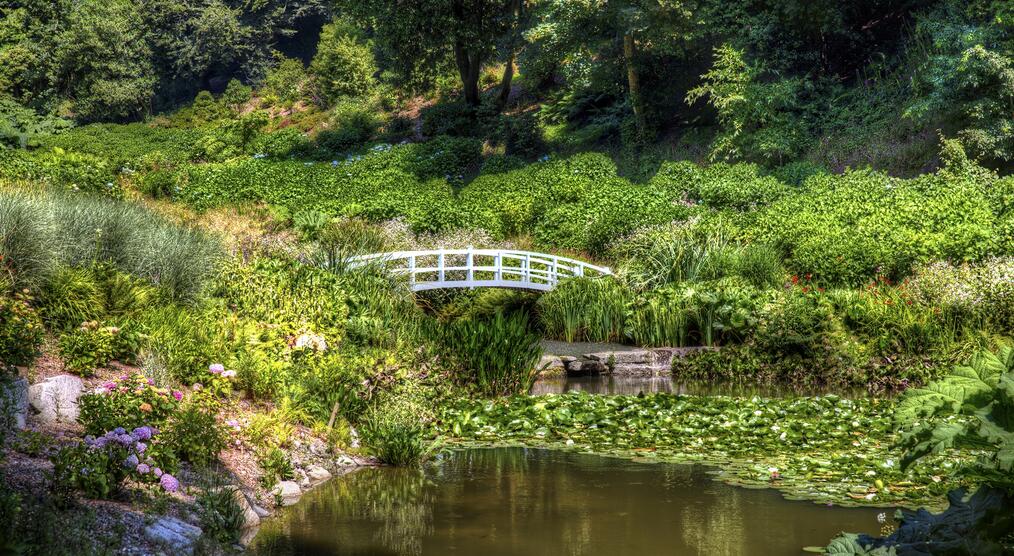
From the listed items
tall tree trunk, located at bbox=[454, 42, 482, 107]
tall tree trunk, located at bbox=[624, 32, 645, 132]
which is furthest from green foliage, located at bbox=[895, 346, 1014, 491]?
tall tree trunk, located at bbox=[454, 42, 482, 107]

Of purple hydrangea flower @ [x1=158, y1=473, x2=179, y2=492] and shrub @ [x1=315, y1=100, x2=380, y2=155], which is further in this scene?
shrub @ [x1=315, y1=100, x2=380, y2=155]

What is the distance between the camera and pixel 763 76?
1128 inches

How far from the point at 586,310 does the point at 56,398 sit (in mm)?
10517

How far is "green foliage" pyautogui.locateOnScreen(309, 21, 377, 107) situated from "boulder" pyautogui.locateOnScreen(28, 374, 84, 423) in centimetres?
3720

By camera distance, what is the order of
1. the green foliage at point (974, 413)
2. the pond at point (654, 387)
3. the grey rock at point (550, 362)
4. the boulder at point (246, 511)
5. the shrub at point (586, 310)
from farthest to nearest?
the shrub at point (586, 310) < the grey rock at point (550, 362) < the pond at point (654, 387) < the boulder at point (246, 511) < the green foliage at point (974, 413)

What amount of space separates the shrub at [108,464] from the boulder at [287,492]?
39.4 inches

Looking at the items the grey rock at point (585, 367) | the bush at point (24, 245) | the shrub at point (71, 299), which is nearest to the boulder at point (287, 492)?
the shrub at point (71, 299)

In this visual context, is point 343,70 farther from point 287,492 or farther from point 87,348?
point 287,492

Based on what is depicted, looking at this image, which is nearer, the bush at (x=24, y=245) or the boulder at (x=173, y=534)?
the boulder at (x=173, y=534)

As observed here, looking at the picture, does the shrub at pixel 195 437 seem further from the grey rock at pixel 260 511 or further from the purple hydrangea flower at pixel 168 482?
the purple hydrangea flower at pixel 168 482

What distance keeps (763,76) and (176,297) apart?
2151 centimetres

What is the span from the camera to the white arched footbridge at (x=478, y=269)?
16047 mm

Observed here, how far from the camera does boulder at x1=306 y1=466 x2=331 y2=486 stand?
8305 millimetres

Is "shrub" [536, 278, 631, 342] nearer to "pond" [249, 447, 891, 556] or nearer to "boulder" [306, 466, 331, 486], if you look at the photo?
"pond" [249, 447, 891, 556]
